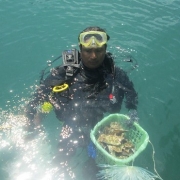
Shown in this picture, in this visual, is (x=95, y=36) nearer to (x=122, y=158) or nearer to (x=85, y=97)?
(x=85, y=97)

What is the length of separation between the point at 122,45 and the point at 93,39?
3959 mm

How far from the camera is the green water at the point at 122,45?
21.1 ft

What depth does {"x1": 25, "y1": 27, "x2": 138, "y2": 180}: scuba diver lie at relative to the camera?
17.2ft

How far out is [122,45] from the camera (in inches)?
345

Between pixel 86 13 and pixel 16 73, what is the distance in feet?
13.4

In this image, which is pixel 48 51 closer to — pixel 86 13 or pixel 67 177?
pixel 86 13

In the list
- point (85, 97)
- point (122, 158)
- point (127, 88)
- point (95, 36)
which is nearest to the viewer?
point (122, 158)

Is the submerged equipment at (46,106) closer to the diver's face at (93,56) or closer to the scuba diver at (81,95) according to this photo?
the scuba diver at (81,95)

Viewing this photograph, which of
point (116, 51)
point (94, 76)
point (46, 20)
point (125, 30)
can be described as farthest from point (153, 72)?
point (46, 20)

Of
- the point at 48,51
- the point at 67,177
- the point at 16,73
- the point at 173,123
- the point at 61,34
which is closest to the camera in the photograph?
the point at 67,177

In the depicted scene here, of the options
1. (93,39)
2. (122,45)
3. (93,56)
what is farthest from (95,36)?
(122,45)

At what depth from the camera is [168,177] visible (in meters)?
5.40

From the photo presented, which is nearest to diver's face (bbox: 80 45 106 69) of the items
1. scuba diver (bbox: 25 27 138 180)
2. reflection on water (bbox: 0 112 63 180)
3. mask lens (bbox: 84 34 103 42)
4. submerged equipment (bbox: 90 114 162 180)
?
scuba diver (bbox: 25 27 138 180)

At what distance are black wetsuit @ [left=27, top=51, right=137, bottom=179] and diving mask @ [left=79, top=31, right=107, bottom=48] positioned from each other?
1.71ft
